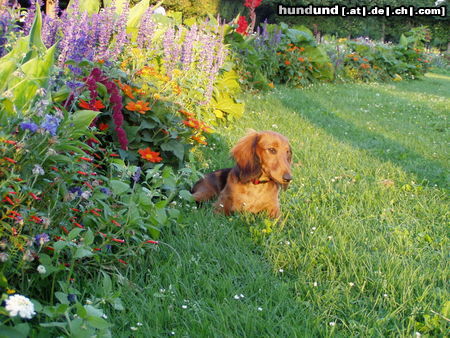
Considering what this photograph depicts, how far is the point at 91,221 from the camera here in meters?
2.25

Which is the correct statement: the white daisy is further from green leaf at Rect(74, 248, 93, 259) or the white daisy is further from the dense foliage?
green leaf at Rect(74, 248, 93, 259)

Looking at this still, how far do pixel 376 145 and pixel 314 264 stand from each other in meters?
3.86

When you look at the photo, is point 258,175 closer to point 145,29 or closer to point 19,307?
point 145,29

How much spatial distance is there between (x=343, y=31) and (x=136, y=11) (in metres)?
35.1

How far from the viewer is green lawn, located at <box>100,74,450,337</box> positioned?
211 centimetres

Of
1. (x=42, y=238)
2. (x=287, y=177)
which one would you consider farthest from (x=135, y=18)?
(x=42, y=238)

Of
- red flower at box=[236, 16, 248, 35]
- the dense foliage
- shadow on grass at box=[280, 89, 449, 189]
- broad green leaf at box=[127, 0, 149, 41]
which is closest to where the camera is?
the dense foliage

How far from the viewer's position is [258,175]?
358cm

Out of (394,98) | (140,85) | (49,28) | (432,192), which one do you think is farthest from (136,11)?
(394,98)

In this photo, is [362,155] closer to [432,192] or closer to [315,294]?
[432,192]

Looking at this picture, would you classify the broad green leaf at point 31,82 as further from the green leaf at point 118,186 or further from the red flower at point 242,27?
the red flower at point 242,27

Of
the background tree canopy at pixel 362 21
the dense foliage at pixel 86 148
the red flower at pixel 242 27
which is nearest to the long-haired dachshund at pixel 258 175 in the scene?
the dense foliage at pixel 86 148

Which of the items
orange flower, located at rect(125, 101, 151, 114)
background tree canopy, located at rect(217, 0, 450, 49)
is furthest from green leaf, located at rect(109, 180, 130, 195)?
background tree canopy, located at rect(217, 0, 450, 49)

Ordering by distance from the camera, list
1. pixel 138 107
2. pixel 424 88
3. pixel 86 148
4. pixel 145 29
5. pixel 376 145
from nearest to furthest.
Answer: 1. pixel 86 148
2. pixel 138 107
3. pixel 145 29
4. pixel 376 145
5. pixel 424 88
